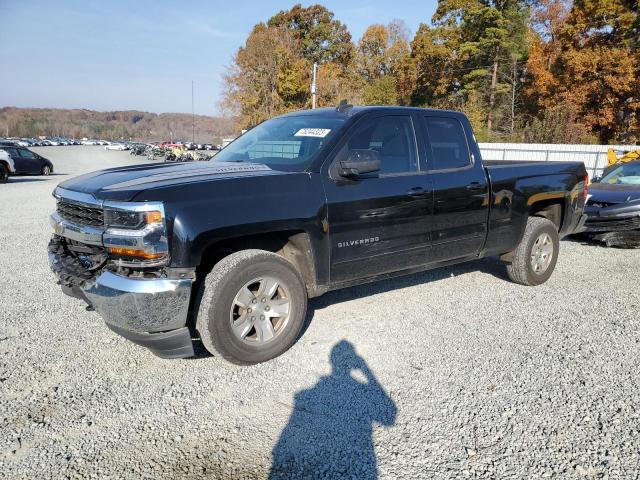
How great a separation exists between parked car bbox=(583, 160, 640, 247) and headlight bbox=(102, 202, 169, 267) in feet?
23.4

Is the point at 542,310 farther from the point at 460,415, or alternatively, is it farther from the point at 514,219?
the point at 460,415

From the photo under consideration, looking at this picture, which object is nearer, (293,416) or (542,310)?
(293,416)

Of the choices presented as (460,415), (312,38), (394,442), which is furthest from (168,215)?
(312,38)

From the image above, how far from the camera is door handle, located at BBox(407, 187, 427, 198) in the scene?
4309 millimetres

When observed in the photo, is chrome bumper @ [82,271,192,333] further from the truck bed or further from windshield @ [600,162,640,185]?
windshield @ [600,162,640,185]

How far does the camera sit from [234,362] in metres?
3.52

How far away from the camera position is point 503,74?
4259 cm

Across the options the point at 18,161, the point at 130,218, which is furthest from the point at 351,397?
the point at 18,161

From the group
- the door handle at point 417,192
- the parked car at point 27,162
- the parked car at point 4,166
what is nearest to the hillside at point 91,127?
the parked car at point 27,162

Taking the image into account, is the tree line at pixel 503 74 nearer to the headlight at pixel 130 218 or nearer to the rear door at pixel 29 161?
the rear door at pixel 29 161

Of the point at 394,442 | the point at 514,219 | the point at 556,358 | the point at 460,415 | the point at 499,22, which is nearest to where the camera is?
the point at 394,442

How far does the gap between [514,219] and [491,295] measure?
0.85 m

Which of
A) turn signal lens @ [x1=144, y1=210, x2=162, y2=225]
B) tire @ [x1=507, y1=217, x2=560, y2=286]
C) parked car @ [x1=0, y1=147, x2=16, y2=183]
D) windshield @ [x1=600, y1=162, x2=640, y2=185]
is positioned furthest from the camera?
parked car @ [x1=0, y1=147, x2=16, y2=183]

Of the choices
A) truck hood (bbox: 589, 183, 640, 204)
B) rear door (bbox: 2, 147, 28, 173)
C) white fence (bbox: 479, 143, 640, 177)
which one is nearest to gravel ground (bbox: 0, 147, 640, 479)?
truck hood (bbox: 589, 183, 640, 204)
